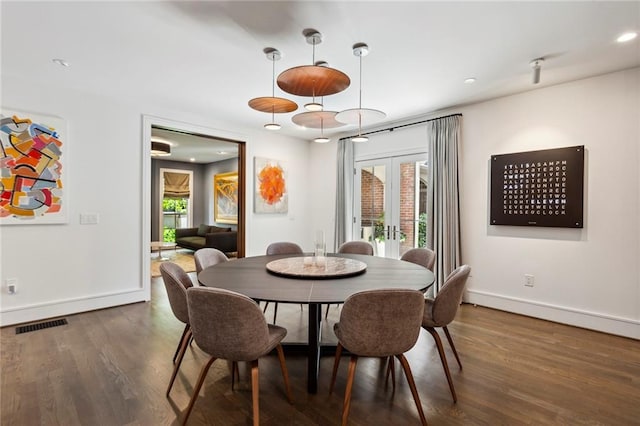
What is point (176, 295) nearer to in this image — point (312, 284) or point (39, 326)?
point (312, 284)

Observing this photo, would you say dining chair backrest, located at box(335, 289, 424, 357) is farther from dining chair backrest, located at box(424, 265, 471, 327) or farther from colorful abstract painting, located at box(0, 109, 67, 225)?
colorful abstract painting, located at box(0, 109, 67, 225)

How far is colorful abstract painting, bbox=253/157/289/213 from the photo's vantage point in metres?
5.44

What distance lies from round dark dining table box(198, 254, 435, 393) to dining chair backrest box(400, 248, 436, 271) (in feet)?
1.30

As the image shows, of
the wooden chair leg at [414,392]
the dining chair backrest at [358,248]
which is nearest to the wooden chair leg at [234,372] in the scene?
the wooden chair leg at [414,392]

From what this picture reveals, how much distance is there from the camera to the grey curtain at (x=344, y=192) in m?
5.52

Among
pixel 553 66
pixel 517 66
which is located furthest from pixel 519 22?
pixel 553 66

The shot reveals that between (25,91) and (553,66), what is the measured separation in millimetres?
5423

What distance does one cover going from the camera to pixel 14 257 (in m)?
3.34

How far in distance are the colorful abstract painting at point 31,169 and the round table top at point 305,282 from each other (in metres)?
2.40

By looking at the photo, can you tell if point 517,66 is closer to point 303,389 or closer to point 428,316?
point 428,316

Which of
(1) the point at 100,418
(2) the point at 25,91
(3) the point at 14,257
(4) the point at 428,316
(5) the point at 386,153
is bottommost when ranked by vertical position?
(1) the point at 100,418

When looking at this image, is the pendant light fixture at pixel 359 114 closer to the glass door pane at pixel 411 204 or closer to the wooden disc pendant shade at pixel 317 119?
the wooden disc pendant shade at pixel 317 119

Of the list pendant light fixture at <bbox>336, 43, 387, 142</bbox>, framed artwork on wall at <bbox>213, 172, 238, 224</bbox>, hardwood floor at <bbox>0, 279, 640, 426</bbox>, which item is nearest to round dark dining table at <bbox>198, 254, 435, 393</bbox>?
hardwood floor at <bbox>0, 279, 640, 426</bbox>

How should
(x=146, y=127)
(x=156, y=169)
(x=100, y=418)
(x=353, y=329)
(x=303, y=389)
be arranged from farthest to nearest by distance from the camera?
(x=156, y=169), (x=146, y=127), (x=303, y=389), (x=100, y=418), (x=353, y=329)
